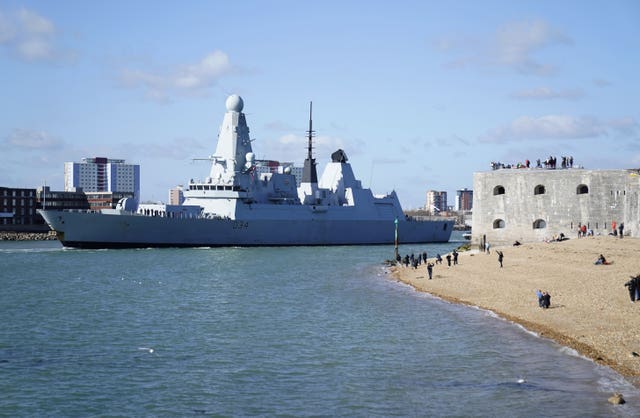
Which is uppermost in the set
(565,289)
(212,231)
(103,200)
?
(103,200)

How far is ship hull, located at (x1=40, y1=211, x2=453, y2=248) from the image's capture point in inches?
1919

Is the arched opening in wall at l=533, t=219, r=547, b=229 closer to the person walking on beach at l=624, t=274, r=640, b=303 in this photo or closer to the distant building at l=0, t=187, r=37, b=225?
the person walking on beach at l=624, t=274, r=640, b=303

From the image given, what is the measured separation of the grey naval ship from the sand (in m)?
19.7

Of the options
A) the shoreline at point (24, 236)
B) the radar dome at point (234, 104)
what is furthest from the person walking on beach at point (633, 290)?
the shoreline at point (24, 236)

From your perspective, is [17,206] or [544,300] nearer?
[544,300]

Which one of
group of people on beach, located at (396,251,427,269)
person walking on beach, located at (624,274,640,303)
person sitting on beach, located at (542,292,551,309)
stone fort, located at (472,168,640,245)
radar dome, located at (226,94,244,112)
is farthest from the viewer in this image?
radar dome, located at (226,94,244,112)

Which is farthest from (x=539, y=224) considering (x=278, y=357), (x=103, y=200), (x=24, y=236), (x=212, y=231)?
(x=103, y=200)

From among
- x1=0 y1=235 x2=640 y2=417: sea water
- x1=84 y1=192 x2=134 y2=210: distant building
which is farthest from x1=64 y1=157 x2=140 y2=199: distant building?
x1=0 y1=235 x2=640 y2=417: sea water

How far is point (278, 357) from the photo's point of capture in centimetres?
1692

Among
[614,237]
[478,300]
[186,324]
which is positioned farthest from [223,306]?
[614,237]

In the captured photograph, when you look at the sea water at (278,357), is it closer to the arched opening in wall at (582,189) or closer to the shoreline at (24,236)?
the arched opening in wall at (582,189)

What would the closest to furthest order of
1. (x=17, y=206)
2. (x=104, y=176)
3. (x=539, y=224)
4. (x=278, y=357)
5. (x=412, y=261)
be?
(x=278, y=357)
(x=412, y=261)
(x=539, y=224)
(x=17, y=206)
(x=104, y=176)

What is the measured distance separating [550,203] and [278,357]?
2749 centimetres

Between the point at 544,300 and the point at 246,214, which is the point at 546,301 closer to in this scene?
the point at 544,300
